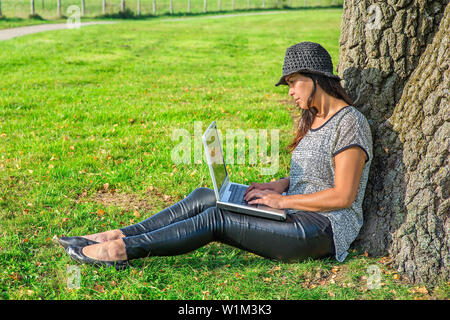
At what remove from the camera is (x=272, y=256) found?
11.4ft

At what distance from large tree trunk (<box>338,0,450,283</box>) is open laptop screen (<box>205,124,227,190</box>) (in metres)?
1.14

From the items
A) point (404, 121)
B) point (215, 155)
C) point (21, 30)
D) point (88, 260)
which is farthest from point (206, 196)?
point (21, 30)

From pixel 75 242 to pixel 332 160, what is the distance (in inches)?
80.5

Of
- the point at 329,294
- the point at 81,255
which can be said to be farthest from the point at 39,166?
the point at 329,294

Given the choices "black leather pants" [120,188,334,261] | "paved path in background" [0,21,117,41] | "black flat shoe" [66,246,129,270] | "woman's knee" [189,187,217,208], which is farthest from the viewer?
"paved path in background" [0,21,117,41]

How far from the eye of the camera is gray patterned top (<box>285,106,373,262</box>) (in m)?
3.27

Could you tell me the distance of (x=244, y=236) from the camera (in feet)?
11.1

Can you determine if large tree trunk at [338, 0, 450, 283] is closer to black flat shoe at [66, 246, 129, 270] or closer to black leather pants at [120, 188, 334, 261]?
black leather pants at [120, 188, 334, 261]

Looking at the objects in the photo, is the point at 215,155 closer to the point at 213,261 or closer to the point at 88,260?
the point at 213,261

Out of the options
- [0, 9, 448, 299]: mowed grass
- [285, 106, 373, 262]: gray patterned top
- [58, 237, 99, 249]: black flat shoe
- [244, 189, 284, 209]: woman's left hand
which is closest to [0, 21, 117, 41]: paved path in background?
[0, 9, 448, 299]: mowed grass
